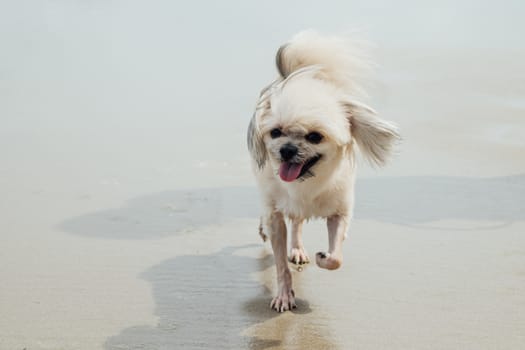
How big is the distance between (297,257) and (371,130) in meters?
1.05

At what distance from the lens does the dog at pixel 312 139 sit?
3197mm

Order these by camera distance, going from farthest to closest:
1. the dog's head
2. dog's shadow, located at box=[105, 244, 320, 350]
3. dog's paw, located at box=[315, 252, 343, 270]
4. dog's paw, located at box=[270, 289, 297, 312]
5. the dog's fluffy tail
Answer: the dog's fluffy tail < dog's paw, located at box=[270, 289, 297, 312] < dog's paw, located at box=[315, 252, 343, 270] < the dog's head < dog's shadow, located at box=[105, 244, 320, 350]

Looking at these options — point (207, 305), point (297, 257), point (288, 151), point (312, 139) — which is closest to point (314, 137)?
point (312, 139)

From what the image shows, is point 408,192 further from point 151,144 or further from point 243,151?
point 151,144

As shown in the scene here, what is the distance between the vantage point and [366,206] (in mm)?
4945

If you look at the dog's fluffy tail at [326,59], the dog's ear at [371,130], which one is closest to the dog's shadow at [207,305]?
the dog's ear at [371,130]

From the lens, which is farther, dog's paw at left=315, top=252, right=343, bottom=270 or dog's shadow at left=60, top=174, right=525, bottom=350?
dog's paw at left=315, top=252, right=343, bottom=270

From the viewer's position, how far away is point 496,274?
12.4ft

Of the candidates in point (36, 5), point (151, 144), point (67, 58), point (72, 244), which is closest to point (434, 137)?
point (151, 144)

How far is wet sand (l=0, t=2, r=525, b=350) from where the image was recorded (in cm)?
319

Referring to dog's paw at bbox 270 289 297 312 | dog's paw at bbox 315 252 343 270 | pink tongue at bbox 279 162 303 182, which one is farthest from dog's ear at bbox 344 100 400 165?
dog's paw at bbox 270 289 297 312

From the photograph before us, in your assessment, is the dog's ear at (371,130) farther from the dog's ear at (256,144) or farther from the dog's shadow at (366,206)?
the dog's shadow at (366,206)

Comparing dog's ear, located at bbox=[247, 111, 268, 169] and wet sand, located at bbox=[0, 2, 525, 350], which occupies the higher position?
dog's ear, located at bbox=[247, 111, 268, 169]

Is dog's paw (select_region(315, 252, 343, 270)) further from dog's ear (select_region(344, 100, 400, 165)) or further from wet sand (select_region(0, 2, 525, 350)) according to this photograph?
dog's ear (select_region(344, 100, 400, 165))
